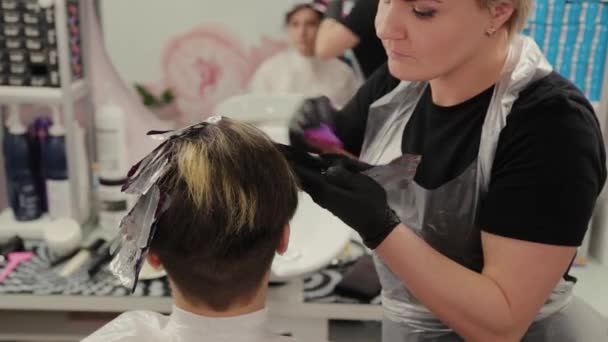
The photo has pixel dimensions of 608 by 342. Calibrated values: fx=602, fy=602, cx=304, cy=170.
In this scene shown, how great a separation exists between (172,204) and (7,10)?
1.27m

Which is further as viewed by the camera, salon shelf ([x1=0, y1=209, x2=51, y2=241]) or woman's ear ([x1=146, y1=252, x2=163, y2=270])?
salon shelf ([x1=0, y1=209, x2=51, y2=241])

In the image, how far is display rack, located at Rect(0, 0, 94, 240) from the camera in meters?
1.77

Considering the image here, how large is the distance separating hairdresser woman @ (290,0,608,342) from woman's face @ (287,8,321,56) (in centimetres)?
81

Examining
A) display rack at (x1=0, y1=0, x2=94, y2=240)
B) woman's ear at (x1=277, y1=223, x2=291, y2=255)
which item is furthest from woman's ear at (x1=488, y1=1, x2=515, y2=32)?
display rack at (x1=0, y1=0, x2=94, y2=240)

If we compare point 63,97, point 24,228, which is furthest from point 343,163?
point 24,228

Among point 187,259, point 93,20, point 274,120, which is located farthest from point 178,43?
point 187,259

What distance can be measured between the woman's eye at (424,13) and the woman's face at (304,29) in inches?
37.3

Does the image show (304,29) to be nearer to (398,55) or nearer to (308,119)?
(308,119)

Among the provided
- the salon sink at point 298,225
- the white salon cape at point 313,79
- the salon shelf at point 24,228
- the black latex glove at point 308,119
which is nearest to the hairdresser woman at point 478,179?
the black latex glove at point 308,119

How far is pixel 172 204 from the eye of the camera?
82cm

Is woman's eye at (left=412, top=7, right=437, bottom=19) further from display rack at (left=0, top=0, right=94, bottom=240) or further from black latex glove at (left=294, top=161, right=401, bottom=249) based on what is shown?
display rack at (left=0, top=0, right=94, bottom=240)

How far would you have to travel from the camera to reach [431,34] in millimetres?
879

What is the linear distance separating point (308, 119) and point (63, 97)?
3.24ft

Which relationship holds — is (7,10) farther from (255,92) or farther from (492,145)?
(492,145)
